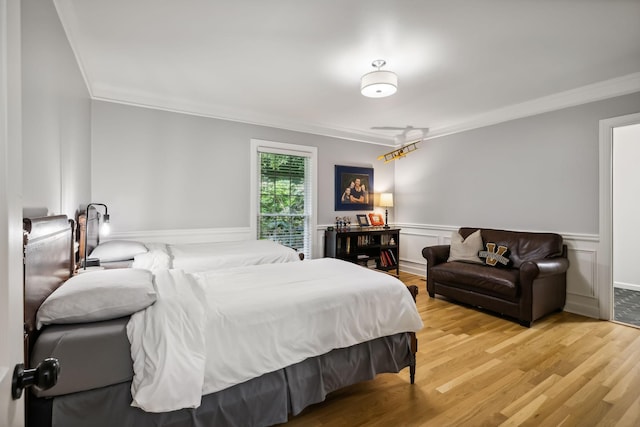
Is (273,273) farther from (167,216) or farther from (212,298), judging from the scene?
(167,216)

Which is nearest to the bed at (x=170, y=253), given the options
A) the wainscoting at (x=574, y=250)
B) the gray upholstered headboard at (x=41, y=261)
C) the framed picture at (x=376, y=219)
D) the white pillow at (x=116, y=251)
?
the white pillow at (x=116, y=251)

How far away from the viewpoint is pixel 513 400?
2041 mm

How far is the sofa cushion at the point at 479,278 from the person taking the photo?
3.37 m

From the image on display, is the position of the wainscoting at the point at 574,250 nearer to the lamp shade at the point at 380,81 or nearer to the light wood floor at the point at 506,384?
the light wood floor at the point at 506,384

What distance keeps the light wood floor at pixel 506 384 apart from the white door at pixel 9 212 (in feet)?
5.28

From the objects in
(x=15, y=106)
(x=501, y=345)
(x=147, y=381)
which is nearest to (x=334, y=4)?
(x=15, y=106)

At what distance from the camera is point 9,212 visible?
25.1 inches

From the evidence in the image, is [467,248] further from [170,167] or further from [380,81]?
[170,167]

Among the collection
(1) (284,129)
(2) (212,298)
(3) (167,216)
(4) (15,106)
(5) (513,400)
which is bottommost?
(5) (513,400)

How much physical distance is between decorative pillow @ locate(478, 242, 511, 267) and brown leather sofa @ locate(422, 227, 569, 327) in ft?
0.21

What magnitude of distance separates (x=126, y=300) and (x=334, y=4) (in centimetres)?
219

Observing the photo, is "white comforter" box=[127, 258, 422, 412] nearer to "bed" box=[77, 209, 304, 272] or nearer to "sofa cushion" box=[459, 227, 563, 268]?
"bed" box=[77, 209, 304, 272]

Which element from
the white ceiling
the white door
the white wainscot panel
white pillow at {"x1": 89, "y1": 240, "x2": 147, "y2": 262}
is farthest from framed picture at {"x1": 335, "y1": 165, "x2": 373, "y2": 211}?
the white door

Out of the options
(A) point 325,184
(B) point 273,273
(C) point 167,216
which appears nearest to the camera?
(B) point 273,273
